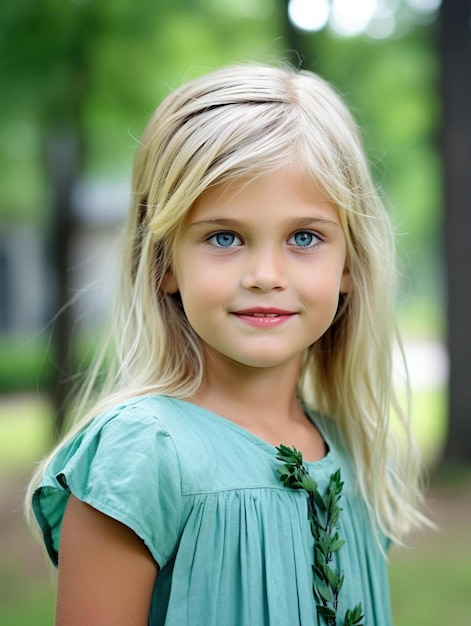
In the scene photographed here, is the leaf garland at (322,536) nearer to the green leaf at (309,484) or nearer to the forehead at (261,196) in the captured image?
the green leaf at (309,484)

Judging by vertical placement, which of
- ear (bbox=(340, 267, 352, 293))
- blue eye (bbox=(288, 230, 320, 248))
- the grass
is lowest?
the grass

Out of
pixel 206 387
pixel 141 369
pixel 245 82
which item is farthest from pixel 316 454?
pixel 245 82

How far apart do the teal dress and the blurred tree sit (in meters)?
5.93

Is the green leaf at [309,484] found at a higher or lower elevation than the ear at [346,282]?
lower

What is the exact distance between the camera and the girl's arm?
1661mm

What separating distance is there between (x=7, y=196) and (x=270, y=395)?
1698 centimetres

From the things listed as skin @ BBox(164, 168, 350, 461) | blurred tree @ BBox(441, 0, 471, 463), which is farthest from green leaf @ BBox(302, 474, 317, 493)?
blurred tree @ BBox(441, 0, 471, 463)

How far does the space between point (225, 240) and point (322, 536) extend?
72 cm

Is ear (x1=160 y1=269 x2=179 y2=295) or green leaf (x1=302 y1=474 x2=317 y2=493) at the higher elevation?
ear (x1=160 y1=269 x2=179 y2=295)

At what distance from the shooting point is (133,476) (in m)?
1.65

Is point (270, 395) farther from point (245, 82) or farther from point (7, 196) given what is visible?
point (7, 196)

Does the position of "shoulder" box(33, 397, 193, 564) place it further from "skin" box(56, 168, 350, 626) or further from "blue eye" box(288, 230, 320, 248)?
"blue eye" box(288, 230, 320, 248)

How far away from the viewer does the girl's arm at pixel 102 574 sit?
1.66 m

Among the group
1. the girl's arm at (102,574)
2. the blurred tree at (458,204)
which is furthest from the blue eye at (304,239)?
the blurred tree at (458,204)
